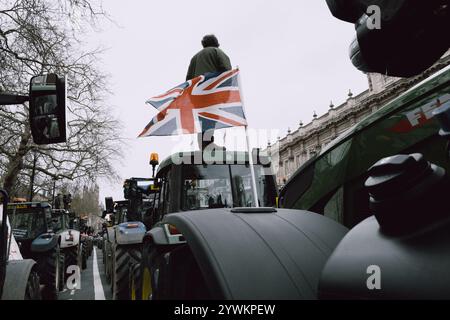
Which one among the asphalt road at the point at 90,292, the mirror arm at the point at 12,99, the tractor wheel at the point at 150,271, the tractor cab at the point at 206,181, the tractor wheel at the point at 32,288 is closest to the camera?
the tractor wheel at the point at 150,271

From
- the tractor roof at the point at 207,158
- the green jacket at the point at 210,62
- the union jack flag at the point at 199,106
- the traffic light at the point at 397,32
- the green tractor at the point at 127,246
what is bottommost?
the green tractor at the point at 127,246

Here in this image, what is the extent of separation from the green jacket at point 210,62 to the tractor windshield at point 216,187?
2202mm

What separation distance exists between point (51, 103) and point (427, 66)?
86.9 inches

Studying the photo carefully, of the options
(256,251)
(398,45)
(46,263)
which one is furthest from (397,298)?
(46,263)

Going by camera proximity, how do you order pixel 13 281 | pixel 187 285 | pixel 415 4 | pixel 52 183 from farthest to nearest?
pixel 52 183
pixel 13 281
pixel 187 285
pixel 415 4

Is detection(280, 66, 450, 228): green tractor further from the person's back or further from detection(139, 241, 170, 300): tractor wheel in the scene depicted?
the person's back

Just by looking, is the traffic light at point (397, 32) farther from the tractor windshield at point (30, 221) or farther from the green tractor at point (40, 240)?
the tractor windshield at point (30, 221)

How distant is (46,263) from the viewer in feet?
21.5

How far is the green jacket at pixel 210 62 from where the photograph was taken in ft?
21.3

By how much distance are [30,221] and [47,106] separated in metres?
7.06

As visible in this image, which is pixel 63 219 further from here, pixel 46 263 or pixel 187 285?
pixel 187 285

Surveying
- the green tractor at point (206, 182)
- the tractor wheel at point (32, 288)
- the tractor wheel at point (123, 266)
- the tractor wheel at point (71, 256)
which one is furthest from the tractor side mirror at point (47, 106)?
the tractor wheel at point (71, 256)
